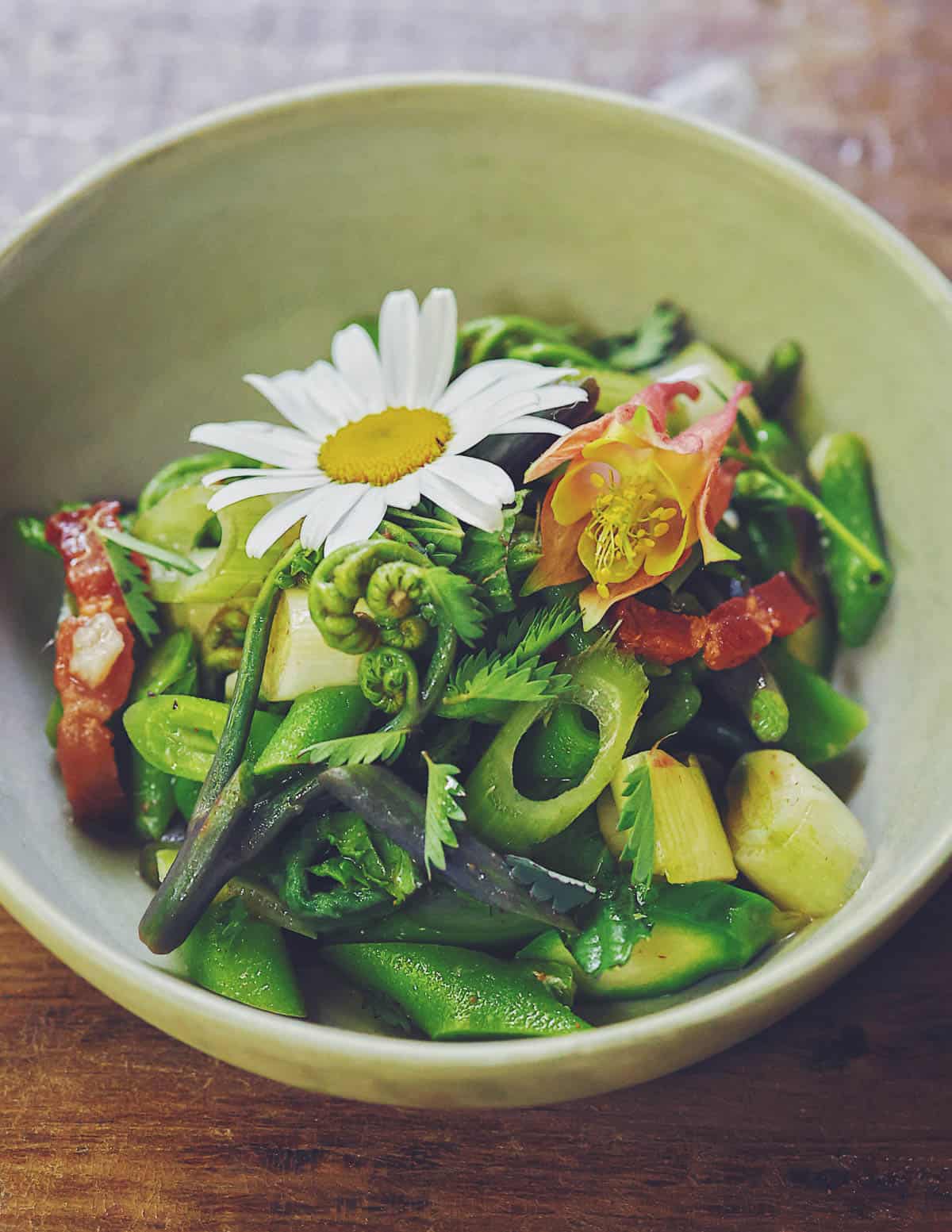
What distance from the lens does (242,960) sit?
1.71 m

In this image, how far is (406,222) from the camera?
2.53 m

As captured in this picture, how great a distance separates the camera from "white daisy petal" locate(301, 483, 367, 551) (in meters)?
1.72

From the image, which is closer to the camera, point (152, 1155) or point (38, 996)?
point (152, 1155)

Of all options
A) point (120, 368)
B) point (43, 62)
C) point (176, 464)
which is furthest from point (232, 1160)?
point (43, 62)

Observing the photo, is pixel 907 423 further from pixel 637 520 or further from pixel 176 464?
pixel 176 464

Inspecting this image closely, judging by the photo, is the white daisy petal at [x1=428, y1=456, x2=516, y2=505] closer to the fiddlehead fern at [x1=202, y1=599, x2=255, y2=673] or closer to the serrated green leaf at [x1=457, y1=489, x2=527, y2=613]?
the serrated green leaf at [x1=457, y1=489, x2=527, y2=613]

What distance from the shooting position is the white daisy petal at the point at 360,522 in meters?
1.68

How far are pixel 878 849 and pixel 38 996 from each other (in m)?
1.34

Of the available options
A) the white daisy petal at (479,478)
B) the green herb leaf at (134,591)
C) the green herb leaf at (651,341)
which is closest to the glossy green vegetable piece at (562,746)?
the white daisy petal at (479,478)

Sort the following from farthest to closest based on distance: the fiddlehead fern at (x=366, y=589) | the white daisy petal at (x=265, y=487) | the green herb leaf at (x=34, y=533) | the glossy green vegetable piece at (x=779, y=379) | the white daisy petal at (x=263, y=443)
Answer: the glossy green vegetable piece at (x=779, y=379), the green herb leaf at (x=34, y=533), the white daisy petal at (x=263, y=443), the white daisy petal at (x=265, y=487), the fiddlehead fern at (x=366, y=589)

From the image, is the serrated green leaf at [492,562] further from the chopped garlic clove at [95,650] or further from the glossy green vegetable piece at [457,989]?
the chopped garlic clove at [95,650]

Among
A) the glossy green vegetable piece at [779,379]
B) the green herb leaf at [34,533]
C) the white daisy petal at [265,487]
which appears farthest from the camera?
the glossy green vegetable piece at [779,379]

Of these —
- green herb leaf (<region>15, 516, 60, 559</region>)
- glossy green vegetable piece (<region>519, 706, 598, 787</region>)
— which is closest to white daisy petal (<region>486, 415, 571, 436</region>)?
glossy green vegetable piece (<region>519, 706, 598, 787</region>)

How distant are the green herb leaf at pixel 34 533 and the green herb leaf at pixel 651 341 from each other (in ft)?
3.84
